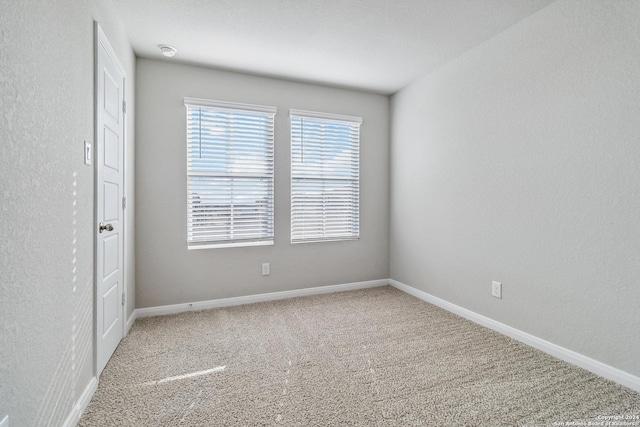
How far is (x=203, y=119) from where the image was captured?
327 cm

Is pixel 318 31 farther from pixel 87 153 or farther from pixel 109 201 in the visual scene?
pixel 109 201

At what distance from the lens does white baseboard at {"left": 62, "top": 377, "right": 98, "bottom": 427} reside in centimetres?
153

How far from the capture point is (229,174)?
133 inches

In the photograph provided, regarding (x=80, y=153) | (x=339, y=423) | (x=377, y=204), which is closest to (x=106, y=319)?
(x=80, y=153)

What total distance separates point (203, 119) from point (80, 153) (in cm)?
171

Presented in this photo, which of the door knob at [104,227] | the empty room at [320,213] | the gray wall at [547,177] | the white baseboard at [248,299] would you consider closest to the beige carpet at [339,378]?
the empty room at [320,213]

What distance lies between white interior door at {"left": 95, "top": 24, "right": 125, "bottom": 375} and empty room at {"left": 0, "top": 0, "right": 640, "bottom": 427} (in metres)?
0.03

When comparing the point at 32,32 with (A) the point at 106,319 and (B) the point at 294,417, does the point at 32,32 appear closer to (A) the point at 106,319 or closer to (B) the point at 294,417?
(A) the point at 106,319

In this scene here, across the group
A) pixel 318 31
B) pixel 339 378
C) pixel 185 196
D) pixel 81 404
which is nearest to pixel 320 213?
pixel 185 196

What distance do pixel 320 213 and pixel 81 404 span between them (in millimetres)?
2705

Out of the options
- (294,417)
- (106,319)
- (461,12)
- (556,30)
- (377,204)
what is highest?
(461,12)

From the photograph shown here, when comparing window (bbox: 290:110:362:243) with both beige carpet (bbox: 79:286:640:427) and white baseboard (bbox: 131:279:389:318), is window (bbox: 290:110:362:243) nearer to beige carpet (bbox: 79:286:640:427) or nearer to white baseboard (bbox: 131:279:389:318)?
white baseboard (bbox: 131:279:389:318)

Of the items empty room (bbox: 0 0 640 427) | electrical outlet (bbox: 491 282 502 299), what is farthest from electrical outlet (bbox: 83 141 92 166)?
electrical outlet (bbox: 491 282 502 299)

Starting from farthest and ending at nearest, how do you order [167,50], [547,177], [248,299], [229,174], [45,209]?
[248,299] < [229,174] < [167,50] < [547,177] < [45,209]
